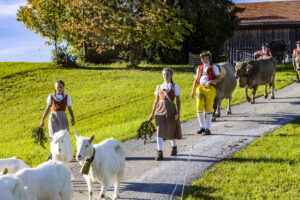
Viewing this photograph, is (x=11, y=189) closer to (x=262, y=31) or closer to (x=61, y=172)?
(x=61, y=172)

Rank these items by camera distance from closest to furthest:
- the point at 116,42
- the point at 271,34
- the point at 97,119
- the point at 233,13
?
the point at 97,119 → the point at 116,42 → the point at 233,13 → the point at 271,34

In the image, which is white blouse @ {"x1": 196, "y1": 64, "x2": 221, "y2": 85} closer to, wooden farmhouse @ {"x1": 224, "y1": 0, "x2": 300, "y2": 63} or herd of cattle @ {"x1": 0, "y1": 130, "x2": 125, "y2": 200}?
herd of cattle @ {"x1": 0, "y1": 130, "x2": 125, "y2": 200}

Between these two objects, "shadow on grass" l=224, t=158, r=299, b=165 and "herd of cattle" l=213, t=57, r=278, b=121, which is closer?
"shadow on grass" l=224, t=158, r=299, b=165

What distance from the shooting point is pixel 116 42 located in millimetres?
29281

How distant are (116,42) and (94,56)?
24.6 feet

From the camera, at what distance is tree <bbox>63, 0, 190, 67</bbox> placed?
92.7ft

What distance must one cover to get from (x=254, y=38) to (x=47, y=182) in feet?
109

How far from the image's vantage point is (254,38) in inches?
1372

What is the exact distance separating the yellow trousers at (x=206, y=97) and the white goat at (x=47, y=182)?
5.57m

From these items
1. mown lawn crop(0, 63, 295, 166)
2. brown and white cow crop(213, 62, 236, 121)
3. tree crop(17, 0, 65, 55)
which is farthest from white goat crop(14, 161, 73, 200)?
tree crop(17, 0, 65, 55)

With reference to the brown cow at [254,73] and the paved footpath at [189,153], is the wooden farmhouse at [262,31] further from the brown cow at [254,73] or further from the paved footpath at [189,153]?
the paved footpath at [189,153]

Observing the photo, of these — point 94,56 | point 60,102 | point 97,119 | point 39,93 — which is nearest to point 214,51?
point 94,56

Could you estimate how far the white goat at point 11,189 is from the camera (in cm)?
398

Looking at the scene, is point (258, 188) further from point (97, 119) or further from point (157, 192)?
point (97, 119)
